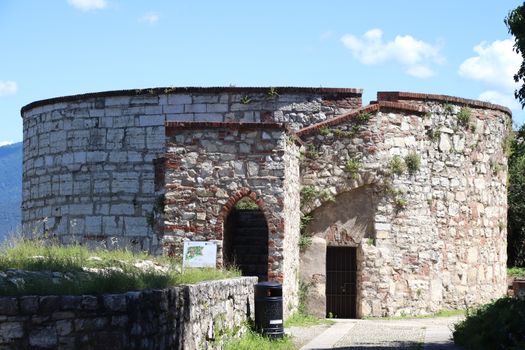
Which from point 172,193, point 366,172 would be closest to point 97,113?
point 172,193

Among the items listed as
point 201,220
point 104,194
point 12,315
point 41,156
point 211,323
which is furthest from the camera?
point 41,156

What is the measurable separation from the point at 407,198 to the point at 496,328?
8280mm

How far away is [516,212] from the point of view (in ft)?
93.8

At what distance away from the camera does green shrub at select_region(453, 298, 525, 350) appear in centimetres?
1178

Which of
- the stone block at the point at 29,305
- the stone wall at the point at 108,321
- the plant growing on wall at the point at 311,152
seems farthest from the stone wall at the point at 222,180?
the stone block at the point at 29,305

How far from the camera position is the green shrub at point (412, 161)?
2041 centimetres

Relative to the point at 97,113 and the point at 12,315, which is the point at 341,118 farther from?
the point at 12,315

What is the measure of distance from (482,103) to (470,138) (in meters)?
1.15

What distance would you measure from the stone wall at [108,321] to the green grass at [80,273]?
0.21 metres

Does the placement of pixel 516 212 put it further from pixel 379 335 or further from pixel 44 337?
pixel 44 337

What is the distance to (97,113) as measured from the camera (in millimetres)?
22109

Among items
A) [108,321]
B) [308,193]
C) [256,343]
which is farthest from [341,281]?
[108,321]

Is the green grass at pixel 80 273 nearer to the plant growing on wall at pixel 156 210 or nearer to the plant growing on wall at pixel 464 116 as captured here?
the plant growing on wall at pixel 156 210

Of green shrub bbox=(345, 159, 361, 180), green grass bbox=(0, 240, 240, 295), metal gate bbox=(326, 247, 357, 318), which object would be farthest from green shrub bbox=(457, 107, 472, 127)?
green grass bbox=(0, 240, 240, 295)
